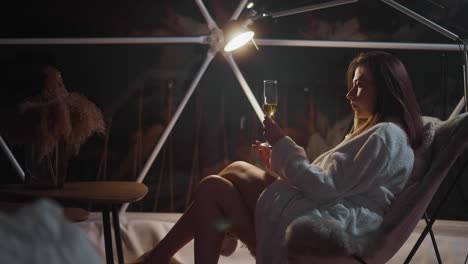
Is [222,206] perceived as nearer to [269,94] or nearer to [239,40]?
[269,94]

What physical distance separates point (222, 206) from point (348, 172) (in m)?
0.53

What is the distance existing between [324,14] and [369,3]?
0.30 meters

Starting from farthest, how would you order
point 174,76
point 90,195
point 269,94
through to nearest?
point 174,76, point 269,94, point 90,195

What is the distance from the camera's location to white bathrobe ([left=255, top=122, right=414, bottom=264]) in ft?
6.21

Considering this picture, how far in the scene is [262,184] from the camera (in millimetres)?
2209

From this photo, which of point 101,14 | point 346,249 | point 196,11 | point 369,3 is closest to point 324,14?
point 369,3

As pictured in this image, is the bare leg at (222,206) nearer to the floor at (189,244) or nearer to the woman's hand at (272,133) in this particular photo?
the woman's hand at (272,133)

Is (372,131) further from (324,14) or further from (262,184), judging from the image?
(324,14)

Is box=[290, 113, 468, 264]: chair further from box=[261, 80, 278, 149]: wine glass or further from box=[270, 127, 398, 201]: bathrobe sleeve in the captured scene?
box=[261, 80, 278, 149]: wine glass

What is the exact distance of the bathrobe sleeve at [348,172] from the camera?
1.89 meters

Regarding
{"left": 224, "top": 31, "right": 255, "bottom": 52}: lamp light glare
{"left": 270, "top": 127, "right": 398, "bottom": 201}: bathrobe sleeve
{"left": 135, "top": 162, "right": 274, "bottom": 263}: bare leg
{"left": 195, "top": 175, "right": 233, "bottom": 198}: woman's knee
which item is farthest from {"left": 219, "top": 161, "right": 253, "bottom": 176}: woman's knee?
{"left": 224, "top": 31, "right": 255, "bottom": 52}: lamp light glare

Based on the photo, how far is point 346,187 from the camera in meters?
1.91

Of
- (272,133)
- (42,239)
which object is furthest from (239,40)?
(42,239)

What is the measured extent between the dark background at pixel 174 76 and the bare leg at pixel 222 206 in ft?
4.99
